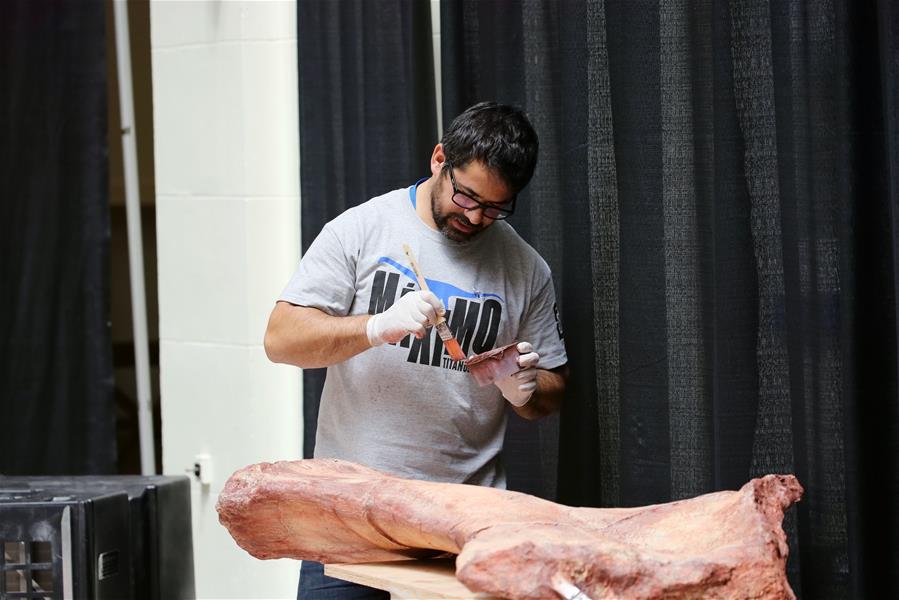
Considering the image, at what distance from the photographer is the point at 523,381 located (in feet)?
5.70

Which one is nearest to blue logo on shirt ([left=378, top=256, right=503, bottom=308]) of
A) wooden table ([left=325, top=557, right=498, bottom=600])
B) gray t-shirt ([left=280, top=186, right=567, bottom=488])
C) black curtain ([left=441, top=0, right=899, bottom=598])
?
gray t-shirt ([left=280, top=186, right=567, bottom=488])

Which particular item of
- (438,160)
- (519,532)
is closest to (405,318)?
(438,160)

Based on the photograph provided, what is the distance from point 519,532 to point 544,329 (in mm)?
625

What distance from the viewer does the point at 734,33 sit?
175 cm

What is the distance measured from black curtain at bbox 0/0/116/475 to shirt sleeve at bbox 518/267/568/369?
4.42 ft

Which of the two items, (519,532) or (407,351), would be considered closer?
(519,532)

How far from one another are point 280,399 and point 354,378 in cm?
70

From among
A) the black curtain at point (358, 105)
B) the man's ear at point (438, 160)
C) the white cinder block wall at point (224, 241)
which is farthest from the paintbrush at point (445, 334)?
the white cinder block wall at point (224, 241)

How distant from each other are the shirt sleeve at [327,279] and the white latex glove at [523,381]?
29 centimetres

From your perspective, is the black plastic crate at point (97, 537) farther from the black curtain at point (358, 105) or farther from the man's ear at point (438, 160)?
the man's ear at point (438, 160)

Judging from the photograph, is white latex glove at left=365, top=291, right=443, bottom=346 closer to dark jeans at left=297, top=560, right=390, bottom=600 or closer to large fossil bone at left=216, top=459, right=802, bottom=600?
large fossil bone at left=216, top=459, right=802, bottom=600

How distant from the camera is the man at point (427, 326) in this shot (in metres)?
1.70

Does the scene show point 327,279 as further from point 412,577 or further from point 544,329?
point 412,577

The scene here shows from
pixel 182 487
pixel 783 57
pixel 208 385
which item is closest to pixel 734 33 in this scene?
pixel 783 57
